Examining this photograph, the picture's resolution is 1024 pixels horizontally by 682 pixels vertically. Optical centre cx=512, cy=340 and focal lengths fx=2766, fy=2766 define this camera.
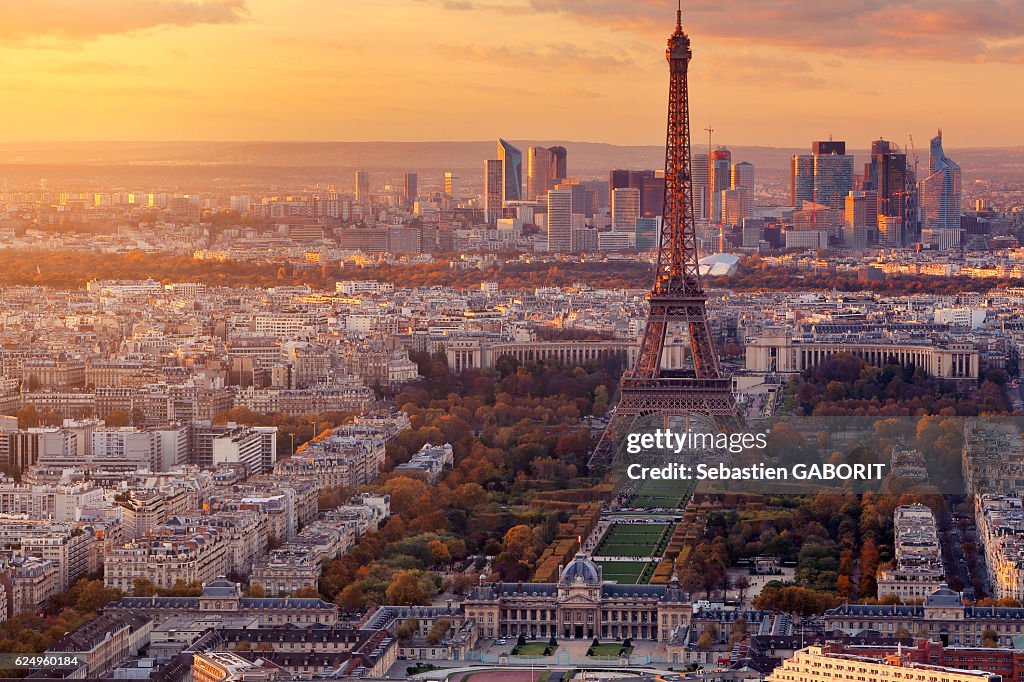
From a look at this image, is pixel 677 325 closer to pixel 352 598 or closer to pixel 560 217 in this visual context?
pixel 352 598

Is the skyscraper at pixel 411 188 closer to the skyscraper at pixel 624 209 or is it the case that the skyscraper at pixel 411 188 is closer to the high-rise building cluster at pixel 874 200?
the skyscraper at pixel 624 209

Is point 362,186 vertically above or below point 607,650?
above

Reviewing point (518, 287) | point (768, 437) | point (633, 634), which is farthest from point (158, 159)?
point (633, 634)

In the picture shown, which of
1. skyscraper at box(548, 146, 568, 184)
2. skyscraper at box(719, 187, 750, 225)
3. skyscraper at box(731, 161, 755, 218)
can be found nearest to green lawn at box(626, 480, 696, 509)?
skyscraper at box(548, 146, 568, 184)

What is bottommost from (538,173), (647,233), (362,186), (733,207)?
(647,233)

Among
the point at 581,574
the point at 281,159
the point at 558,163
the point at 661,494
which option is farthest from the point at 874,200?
the point at 581,574

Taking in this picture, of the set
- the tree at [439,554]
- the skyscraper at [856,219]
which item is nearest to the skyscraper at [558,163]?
the skyscraper at [856,219]

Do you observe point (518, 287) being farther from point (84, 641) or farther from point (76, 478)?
point (84, 641)
